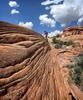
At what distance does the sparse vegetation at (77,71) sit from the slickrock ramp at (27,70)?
2.79 ft

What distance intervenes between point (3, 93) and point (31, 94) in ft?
5.24

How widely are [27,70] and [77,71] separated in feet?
16.1

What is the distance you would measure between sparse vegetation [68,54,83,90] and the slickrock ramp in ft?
2.79

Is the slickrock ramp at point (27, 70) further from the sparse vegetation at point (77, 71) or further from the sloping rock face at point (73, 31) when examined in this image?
the sloping rock face at point (73, 31)

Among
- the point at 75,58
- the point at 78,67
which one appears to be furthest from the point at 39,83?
the point at 75,58

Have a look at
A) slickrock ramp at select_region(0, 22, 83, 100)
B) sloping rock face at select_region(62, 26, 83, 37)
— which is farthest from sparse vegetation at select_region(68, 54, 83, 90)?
sloping rock face at select_region(62, 26, 83, 37)

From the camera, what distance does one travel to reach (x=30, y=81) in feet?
37.3

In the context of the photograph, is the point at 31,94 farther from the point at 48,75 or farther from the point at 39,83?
the point at 48,75

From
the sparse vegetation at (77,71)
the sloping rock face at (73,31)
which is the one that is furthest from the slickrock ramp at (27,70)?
the sloping rock face at (73,31)

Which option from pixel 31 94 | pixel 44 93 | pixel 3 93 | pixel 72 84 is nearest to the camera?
pixel 3 93

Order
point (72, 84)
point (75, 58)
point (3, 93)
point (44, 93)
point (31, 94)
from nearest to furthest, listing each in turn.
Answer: point (3, 93), point (31, 94), point (44, 93), point (72, 84), point (75, 58)

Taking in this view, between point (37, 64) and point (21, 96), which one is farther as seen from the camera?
point (37, 64)

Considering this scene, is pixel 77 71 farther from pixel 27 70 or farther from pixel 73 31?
pixel 73 31

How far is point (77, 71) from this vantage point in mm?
15594
